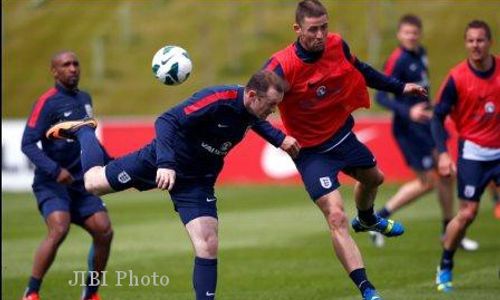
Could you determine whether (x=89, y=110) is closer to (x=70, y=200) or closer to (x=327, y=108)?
(x=70, y=200)

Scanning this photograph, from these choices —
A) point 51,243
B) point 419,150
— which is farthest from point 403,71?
point 51,243

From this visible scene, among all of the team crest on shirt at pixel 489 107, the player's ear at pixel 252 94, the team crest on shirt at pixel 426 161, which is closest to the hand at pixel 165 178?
the player's ear at pixel 252 94

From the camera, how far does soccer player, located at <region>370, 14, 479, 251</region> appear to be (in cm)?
1536

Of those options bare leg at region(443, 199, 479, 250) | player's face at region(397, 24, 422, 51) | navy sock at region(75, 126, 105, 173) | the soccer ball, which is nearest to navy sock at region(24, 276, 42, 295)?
navy sock at region(75, 126, 105, 173)

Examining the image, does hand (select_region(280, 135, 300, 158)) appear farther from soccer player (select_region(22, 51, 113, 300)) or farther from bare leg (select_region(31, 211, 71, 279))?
bare leg (select_region(31, 211, 71, 279))

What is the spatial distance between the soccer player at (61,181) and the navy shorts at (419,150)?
587cm

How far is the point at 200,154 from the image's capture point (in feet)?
31.5

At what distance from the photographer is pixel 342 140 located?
10562 millimetres

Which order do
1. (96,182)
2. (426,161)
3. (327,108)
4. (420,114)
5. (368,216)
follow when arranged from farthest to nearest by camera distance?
1. (426,161)
2. (420,114)
3. (368,216)
4. (327,108)
5. (96,182)

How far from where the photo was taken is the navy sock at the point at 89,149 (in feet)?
33.4

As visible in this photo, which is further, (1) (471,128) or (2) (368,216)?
(1) (471,128)

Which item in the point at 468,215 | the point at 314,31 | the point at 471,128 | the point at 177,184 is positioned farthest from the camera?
the point at 471,128

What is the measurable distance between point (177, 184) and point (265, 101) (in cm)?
119


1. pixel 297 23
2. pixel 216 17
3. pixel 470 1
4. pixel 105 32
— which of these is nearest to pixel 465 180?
pixel 297 23
